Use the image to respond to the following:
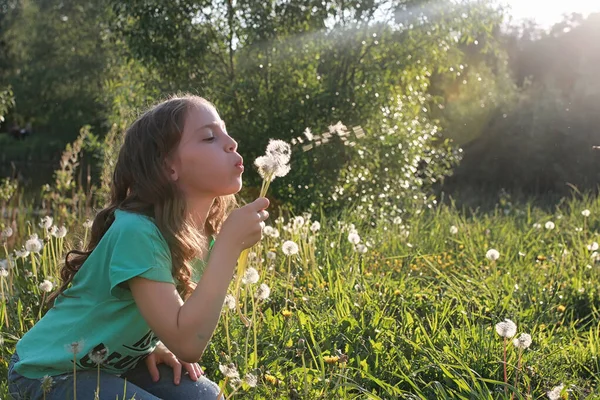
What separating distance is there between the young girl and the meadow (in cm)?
18

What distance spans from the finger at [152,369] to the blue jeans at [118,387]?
3cm

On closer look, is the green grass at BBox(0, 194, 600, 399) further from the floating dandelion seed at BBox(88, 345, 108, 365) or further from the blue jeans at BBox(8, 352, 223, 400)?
the floating dandelion seed at BBox(88, 345, 108, 365)

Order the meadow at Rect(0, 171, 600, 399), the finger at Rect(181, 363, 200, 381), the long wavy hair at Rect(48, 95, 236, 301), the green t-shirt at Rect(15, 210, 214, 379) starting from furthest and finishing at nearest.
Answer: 1. the meadow at Rect(0, 171, 600, 399)
2. the finger at Rect(181, 363, 200, 381)
3. the long wavy hair at Rect(48, 95, 236, 301)
4. the green t-shirt at Rect(15, 210, 214, 379)

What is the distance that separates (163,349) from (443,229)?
3317 mm

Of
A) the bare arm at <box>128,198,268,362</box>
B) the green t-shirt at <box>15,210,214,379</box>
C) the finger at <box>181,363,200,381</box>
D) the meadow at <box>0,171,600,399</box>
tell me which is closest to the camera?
the bare arm at <box>128,198,268,362</box>

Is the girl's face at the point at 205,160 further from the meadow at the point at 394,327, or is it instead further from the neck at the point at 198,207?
the meadow at the point at 394,327

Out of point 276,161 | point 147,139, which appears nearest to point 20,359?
point 147,139

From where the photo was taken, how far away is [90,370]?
2.00 m

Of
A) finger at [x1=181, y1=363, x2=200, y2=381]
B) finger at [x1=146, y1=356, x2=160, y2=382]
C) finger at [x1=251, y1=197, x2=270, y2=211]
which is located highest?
finger at [x1=251, y1=197, x2=270, y2=211]

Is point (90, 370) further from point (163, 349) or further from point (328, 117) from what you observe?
point (328, 117)

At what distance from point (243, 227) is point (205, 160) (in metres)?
0.28

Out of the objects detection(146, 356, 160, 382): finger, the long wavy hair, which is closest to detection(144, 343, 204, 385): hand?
detection(146, 356, 160, 382): finger

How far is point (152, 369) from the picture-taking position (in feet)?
7.17

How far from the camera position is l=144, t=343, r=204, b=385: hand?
2186 mm
